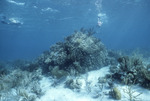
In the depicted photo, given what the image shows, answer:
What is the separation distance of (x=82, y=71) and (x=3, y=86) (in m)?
5.04

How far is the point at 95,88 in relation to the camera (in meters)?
6.89

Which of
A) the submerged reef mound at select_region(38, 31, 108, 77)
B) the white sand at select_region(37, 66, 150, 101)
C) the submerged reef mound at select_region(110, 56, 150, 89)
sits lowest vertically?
the white sand at select_region(37, 66, 150, 101)

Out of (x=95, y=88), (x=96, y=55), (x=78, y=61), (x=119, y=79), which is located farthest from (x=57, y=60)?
(x=119, y=79)

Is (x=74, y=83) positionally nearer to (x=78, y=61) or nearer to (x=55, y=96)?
(x=55, y=96)

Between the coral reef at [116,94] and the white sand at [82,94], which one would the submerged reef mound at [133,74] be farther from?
the coral reef at [116,94]

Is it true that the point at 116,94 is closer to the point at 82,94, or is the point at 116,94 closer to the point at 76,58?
the point at 82,94

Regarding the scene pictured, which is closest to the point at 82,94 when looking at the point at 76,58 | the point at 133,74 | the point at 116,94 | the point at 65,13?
the point at 116,94

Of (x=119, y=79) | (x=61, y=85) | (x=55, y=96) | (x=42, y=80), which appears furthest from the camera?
(x=42, y=80)

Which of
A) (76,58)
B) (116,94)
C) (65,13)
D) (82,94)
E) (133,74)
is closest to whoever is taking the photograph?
(116,94)

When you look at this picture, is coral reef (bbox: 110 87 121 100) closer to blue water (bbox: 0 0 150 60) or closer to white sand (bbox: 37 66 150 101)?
white sand (bbox: 37 66 150 101)

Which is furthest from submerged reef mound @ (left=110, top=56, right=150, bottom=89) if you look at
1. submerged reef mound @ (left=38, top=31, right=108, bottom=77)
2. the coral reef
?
submerged reef mound @ (left=38, top=31, right=108, bottom=77)

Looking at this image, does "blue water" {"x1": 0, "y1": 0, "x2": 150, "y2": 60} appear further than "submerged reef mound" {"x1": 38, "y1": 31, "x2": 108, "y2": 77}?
Yes

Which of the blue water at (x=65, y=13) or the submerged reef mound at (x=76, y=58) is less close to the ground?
the blue water at (x=65, y=13)

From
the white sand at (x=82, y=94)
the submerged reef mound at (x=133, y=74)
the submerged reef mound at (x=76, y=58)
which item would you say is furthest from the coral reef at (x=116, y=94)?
the submerged reef mound at (x=76, y=58)
